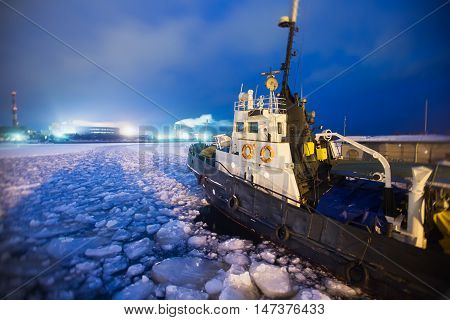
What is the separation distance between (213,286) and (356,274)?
111 inches

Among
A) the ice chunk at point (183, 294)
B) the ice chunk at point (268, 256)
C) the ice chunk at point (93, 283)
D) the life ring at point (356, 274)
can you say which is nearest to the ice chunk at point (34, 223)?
the ice chunk at point (93, 283)

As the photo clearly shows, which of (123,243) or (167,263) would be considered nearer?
(167,263)

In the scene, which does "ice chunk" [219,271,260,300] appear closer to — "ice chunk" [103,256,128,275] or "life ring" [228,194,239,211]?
"ice chunk" [103,256,128,275]

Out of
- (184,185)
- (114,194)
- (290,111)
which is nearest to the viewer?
(290,111)

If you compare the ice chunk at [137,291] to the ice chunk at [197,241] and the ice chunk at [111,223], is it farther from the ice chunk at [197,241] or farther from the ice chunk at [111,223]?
the ice chunk at [111,223]

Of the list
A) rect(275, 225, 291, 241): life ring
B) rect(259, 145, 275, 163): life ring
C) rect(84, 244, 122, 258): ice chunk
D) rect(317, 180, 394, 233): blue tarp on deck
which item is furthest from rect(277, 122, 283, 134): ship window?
rect(84, 244, 122, 258): ice chunk

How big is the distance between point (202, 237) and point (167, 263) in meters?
1.44

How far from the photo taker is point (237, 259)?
4.91 metres

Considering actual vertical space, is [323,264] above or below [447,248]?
below

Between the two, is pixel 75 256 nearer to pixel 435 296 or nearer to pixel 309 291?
pixel 309 291

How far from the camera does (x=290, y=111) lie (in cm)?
694

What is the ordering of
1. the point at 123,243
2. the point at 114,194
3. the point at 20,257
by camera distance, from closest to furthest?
the point at 20,257
the point at 123,243
the point at 114,194

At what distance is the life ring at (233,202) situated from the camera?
6618mm
